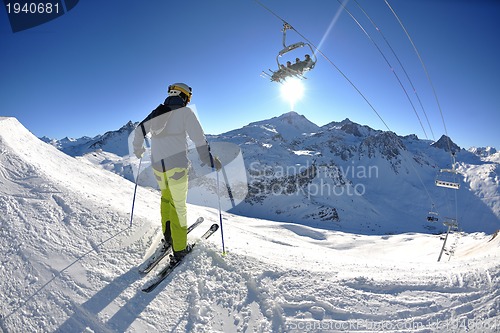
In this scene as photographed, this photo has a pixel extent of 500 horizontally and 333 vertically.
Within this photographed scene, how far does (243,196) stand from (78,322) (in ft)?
431

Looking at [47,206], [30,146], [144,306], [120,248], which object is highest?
[30,146]

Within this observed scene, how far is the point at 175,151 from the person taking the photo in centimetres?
440

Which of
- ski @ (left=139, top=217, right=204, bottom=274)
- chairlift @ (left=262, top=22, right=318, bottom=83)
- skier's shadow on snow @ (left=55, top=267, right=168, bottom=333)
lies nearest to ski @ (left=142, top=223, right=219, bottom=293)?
skier's shadow on snow @ (left=55, top=267, right=168, bottom=333)

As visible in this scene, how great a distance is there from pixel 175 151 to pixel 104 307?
2424mm

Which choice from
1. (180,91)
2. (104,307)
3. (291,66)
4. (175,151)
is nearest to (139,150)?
(175,151)

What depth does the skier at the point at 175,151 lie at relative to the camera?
4371 millimetres

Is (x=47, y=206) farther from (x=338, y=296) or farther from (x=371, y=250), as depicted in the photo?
(x=371, y=250)

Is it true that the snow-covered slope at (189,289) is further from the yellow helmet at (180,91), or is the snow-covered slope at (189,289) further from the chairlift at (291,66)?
the chairlift at (291,66)

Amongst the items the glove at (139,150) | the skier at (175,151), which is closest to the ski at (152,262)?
the skier at (175,151)

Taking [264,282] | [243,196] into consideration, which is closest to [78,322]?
[264,282]

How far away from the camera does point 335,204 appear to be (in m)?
127

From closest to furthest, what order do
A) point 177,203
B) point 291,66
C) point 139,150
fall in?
point 177,203, point 139,150, point 291,66

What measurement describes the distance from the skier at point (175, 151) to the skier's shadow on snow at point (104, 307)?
2.79ft

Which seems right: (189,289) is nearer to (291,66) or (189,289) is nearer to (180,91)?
(180,91)
